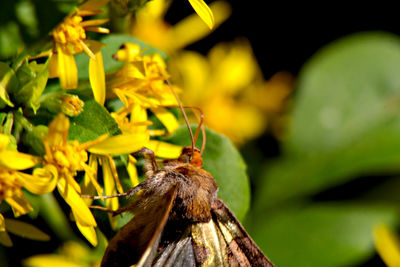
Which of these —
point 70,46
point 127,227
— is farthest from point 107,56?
point 127,227

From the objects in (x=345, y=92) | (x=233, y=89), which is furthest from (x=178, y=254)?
(x=345, y=92)

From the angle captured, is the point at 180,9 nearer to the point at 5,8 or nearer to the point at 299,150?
the point at 299,150

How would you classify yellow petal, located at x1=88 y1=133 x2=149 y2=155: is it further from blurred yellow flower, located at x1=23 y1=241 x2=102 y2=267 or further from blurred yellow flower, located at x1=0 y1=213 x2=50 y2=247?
blurred yellow flower, located at x1=23 y1=241 x2=102 y2=267

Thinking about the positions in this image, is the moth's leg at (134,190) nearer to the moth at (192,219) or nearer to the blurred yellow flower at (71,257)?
the moth at (192,219)

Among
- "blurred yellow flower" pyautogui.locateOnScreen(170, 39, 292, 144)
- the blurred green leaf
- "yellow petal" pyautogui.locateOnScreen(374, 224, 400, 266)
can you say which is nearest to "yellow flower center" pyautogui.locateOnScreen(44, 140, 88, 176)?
the blurred green leaf

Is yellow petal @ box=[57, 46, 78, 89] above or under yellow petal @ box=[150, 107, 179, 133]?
above
